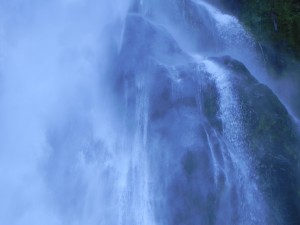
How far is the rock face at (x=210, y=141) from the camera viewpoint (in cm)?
1080

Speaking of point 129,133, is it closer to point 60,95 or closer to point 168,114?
point 168,114

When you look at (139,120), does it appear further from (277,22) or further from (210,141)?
(277,22)

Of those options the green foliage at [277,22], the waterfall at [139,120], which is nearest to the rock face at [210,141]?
the waterfall at [139,120]

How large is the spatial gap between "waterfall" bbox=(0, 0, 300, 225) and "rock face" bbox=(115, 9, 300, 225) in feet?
0.13

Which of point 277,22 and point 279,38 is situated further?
point 277,22

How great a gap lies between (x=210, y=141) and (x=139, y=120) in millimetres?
3378

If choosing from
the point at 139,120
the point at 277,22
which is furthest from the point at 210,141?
the point at 277,22

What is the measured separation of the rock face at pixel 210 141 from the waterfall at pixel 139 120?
0.13ft

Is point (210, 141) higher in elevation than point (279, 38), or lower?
lower

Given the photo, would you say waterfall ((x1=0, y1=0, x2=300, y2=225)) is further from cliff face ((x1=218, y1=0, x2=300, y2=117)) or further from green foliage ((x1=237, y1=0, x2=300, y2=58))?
green foliage ((x1=237, y1=0, x2=300, y2=58))

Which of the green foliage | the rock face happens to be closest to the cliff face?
the green foliage

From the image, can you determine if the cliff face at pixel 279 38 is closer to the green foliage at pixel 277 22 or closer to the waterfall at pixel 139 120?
the green foliage at pixel 277 22

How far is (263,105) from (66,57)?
1121 cm

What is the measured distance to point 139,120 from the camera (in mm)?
14227
